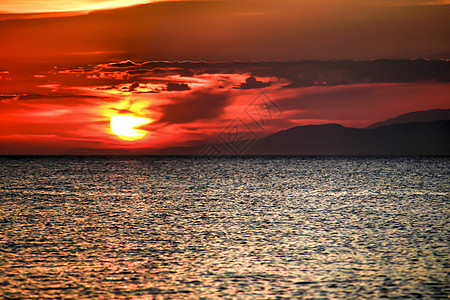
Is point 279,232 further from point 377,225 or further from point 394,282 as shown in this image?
point 394,282

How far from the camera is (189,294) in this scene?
2423cm

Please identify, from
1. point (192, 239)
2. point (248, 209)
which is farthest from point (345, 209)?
point (192, 239)

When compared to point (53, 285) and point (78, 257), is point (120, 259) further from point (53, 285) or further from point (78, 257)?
point (53, 285)

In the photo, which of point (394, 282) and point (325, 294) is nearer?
point (325, 294)

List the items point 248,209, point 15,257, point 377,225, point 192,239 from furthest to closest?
point 248,209 → point 377,225 → point 192,239 → point 15,257

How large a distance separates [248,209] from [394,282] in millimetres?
34352

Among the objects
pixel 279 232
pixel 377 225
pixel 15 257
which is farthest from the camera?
pixel 377 225

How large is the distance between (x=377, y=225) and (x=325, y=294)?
24438mm

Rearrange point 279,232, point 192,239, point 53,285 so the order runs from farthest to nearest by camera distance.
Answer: point 279,232
point 192,239
point 53,285

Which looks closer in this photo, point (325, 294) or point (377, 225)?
point (325, 294)

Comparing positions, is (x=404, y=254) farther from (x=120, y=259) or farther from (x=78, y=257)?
(x=78, y=257)

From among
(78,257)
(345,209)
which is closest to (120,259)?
(78,257)

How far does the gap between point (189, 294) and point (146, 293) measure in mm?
1937

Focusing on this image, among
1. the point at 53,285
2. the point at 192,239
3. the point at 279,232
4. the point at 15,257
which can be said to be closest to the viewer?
the point at 53,285
